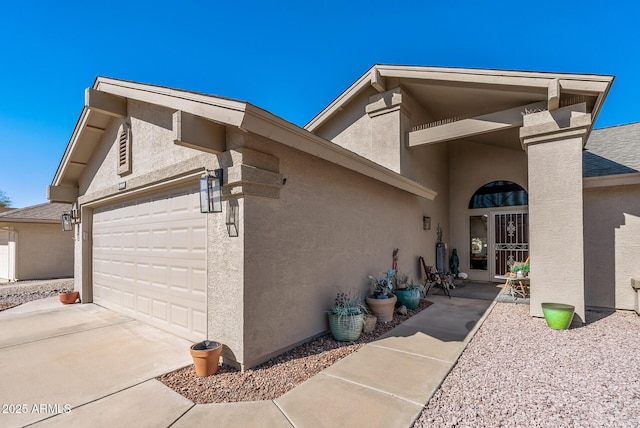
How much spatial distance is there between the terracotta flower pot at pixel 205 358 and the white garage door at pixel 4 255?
630 inches

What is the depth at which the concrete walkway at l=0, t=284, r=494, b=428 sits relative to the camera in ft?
9.45

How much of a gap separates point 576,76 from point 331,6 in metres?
6.72

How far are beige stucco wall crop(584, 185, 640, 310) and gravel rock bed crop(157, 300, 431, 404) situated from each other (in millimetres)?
6294

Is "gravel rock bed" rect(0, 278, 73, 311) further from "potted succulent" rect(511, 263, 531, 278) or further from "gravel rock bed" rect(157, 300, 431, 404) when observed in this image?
"potted succulent" rect(511, 263, 531, 278)

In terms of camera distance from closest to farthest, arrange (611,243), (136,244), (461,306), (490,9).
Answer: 1. (136,244)
2. (611,243)
3. (461,306)
4. (490,9)

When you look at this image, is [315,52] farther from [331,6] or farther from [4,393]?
[4,393]

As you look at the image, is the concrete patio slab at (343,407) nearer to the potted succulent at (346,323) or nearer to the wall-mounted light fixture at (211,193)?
the potted succulent at (346,323)

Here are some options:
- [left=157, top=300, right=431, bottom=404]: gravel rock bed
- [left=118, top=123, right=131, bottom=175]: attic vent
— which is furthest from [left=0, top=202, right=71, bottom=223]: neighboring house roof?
[left=157, top=300, right=431, bottom=404]: gravel rock bed

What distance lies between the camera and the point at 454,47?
10.2 m

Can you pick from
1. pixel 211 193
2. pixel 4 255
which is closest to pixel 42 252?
pixel 4 255

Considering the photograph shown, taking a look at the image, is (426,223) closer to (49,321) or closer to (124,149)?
(124,149)

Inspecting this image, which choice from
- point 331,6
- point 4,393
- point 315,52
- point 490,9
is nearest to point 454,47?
point 490,9

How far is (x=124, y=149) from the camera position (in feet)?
21.5

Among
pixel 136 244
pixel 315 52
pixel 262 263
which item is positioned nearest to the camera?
pixel 262 263
